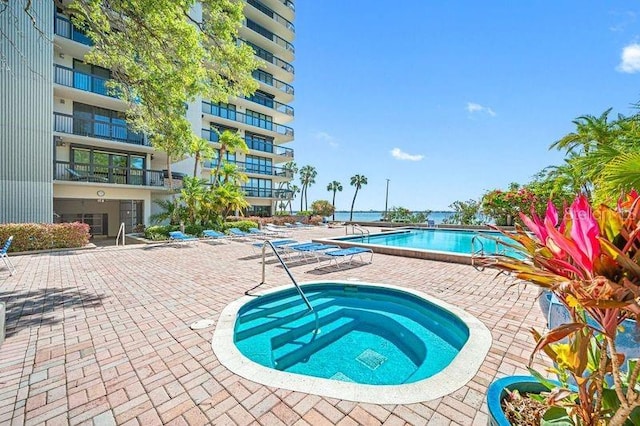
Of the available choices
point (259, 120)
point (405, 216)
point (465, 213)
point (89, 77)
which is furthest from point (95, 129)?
point (465, 213)

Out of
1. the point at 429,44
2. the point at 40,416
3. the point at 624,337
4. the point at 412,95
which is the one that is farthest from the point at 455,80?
the point at 40,416

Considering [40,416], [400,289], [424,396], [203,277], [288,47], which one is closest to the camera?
[40,416]

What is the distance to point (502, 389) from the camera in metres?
1.93

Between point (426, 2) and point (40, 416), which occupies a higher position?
point (426, 2)

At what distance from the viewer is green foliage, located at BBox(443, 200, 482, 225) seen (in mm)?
25141

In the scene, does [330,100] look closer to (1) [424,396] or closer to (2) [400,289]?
(2) [400,289]

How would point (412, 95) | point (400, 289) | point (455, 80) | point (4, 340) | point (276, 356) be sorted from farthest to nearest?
point (412, 95) < point (455, 80) < point (400, 289) < point (276, 356) < point (4, 340)

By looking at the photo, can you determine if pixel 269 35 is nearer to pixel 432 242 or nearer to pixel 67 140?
pixel 67 140

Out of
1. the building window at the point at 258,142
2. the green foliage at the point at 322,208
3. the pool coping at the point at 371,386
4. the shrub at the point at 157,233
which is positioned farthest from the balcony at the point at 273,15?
the pool coping at the point at 371,386

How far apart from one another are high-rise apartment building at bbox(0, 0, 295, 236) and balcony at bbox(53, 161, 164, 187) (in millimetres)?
50

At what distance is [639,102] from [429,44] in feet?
45.9

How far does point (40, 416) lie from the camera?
8.09ft

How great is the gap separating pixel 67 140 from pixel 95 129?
59.9 inches

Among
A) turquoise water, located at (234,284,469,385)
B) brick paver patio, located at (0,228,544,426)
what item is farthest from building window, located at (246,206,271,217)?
turquoise water, located at (234,284,469,385)
